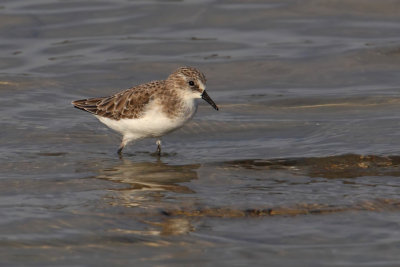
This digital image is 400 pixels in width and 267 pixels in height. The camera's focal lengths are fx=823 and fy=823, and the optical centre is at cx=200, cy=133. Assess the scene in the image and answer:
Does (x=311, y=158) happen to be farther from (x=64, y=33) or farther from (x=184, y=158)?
(x=64, y=33)

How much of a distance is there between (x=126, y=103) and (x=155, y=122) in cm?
72

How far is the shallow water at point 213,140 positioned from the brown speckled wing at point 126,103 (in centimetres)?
53

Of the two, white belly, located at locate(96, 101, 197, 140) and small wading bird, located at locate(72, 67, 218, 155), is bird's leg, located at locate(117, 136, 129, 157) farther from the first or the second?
white belly, located at locate(96, 101, 197, 140)

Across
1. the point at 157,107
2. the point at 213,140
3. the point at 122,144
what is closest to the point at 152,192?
the point at 157,107

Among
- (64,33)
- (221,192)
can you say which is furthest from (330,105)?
(64,33)

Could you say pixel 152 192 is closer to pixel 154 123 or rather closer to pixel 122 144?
pixel 154 123

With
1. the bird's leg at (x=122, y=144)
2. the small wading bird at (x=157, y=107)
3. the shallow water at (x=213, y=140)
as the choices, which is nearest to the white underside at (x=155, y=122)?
the small wading bird at (x=157, y=107)

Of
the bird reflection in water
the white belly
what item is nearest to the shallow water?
the bird reflection in water

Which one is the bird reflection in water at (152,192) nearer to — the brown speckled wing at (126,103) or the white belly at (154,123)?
the white belly at (154,123)

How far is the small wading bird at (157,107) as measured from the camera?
11438 millimetres

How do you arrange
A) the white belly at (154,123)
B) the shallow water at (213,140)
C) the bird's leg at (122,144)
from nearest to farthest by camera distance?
1. the shallow water at (213,140)
2. the white belly at (154,123)
3. the bird's leg at (122,144)

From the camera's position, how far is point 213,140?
12633mm

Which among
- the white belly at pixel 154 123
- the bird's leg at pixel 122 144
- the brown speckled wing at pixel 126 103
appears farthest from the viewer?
the bird's leg at pixel 122 144

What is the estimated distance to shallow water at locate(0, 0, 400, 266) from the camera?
8.04 meters
